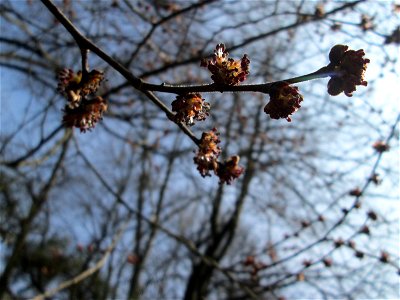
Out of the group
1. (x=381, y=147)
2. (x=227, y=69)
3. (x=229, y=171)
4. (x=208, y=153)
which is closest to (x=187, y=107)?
(x=227, y=69)

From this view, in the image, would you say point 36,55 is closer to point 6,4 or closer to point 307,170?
point 6,4

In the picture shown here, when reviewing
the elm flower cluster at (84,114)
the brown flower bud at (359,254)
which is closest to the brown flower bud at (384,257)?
the brown flower bud at (359,254)

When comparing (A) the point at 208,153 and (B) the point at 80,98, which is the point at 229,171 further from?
A: (B) the point at 80,98

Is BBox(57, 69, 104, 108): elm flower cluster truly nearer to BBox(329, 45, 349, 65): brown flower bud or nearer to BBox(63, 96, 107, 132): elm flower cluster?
BBox(63, 96, 107, 132): elm flower cluster

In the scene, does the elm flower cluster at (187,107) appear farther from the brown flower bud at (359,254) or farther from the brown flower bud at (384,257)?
the brown flower bud at (384,257)

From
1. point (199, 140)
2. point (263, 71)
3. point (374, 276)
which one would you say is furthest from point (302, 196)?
point (199, 140)

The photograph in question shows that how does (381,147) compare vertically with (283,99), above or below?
above

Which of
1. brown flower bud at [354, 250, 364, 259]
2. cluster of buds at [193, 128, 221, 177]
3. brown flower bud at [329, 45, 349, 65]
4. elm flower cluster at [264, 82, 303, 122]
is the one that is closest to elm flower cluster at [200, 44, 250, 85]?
elm flower cluster at [264, 82, 303, 122]
